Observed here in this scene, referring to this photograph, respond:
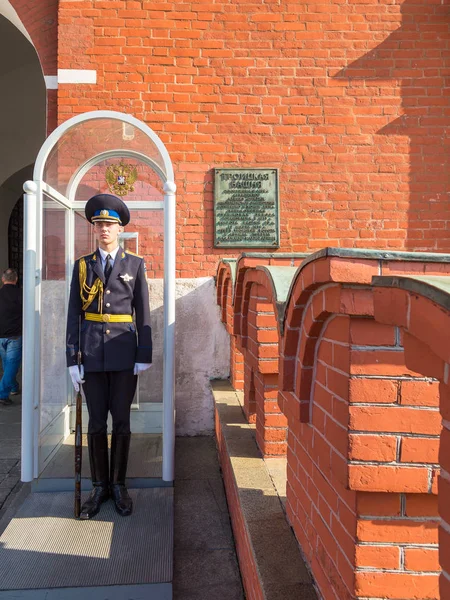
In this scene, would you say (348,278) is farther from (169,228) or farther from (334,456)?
(169,228)

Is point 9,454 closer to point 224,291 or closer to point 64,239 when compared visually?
point 64,239

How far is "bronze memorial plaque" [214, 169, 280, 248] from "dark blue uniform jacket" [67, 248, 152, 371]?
1778 mm

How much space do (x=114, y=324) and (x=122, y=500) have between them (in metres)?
1.14

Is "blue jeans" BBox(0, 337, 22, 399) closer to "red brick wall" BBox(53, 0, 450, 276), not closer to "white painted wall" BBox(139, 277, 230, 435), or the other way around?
"white painted wall" BBox(139, 277, 230, 435)

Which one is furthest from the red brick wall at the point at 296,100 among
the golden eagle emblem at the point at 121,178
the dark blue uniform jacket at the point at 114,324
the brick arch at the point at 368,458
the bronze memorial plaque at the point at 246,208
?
the brick arch at the point at 368,458

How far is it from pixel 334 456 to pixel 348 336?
35 cm

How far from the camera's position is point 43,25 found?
17.0 ft

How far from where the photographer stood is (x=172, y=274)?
11.6ft

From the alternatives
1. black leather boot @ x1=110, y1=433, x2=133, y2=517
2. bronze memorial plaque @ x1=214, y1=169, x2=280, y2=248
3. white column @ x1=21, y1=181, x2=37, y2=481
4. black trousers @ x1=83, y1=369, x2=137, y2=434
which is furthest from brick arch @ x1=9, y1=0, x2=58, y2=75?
black leather boot @ x1=110, y1=433, x2=133, y2=517

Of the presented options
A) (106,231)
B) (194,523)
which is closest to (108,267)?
(106,231)

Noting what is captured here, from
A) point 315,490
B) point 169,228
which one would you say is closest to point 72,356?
point 169,228

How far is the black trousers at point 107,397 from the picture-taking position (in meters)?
3.23

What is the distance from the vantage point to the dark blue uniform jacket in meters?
3.19

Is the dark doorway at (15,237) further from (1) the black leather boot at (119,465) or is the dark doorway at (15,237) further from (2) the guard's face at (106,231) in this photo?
(1) the black leather boot at (119,465)
